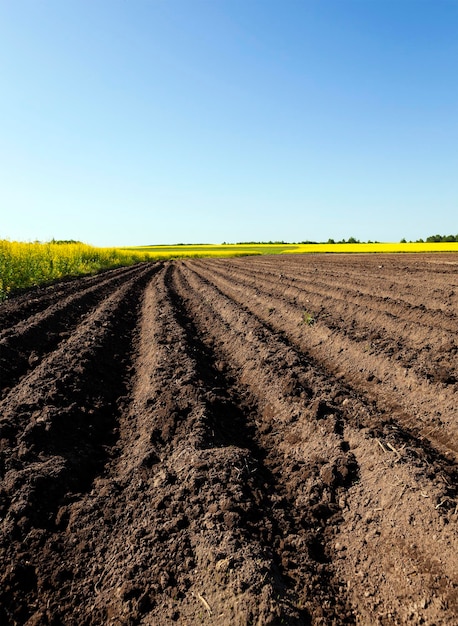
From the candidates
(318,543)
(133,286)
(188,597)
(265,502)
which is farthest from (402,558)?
(133,286)

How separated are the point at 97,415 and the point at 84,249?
80.9 ft

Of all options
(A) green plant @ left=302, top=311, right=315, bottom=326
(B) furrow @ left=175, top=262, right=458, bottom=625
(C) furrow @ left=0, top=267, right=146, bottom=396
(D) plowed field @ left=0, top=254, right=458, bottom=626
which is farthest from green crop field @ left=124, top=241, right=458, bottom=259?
(B) furrow @ left=175, top=262, right=458, bottom=625

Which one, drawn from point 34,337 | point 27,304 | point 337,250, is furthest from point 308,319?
point 337,250

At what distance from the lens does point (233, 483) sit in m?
3.24

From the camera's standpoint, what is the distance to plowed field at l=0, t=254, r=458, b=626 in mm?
2346

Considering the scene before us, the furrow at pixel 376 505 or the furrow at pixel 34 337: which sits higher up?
the furrow at pixel 34 337

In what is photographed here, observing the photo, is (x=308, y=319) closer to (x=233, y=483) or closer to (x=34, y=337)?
(x=34, y=337)

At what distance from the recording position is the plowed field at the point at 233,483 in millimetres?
2346

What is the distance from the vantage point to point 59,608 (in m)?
2.35

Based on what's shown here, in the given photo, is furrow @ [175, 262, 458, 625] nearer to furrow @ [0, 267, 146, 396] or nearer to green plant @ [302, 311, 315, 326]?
green plant @ [302, 311, 315, 326]

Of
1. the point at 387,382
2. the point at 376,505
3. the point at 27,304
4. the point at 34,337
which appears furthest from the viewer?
the point at 27,304

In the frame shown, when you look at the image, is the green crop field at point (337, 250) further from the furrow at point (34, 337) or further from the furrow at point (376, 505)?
the furrow at point (376, 505)

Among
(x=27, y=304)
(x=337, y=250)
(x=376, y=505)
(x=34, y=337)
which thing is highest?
(x=337, y=250)

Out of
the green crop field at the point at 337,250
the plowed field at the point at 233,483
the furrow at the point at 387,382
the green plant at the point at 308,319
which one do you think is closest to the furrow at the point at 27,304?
the plowed field at the point at 233,483
